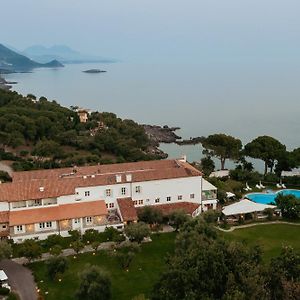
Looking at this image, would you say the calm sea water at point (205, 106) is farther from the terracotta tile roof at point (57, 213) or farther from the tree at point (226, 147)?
the terracotta tile roof at point (57, 213)

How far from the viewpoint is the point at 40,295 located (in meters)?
20.5

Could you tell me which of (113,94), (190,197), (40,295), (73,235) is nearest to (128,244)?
(73,235)

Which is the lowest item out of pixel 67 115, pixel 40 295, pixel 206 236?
pixel 40 295

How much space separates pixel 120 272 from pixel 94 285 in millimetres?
→ 4023

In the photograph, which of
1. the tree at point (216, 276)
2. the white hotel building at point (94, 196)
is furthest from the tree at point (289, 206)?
the tree at point (216, 276)

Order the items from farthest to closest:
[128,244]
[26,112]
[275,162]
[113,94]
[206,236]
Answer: [113,94] < [26,112] < [275,162] < [128,244] < [206,236]

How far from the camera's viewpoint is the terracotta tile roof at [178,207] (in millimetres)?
29159

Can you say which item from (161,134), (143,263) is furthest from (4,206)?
(161,134)

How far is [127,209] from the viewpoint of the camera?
93.1 feet

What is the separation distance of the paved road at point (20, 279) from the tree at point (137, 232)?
5549mm

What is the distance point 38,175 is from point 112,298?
42.1 feet

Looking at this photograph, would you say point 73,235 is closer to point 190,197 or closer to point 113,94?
point 190,197

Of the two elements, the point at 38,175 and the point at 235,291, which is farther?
the point at 38,175

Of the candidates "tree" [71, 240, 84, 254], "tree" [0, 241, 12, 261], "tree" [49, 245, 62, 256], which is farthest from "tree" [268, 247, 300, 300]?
"tree" [0, 241, 12, 261]
